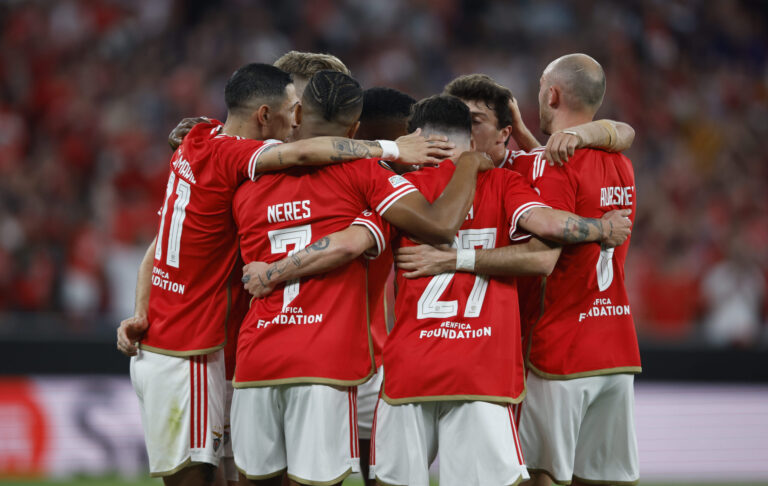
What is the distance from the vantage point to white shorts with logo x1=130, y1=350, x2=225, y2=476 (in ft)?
16.5

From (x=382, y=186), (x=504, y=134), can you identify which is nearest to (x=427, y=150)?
(x=382, y=186)

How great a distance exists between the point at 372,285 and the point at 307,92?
113 centimetres

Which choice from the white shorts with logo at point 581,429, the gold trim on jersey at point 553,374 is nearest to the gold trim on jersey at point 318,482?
the white shorts with logo at point 581,429

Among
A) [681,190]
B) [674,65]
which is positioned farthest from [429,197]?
[674,65]

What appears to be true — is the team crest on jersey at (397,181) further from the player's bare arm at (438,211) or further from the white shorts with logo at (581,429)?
the white shorts with logo at (581,429)

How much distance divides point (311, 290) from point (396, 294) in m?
0.45

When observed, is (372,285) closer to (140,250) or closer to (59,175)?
(140,250)

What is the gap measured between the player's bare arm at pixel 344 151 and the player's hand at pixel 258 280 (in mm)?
489

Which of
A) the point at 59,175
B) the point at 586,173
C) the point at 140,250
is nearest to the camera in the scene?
the point at 586,173

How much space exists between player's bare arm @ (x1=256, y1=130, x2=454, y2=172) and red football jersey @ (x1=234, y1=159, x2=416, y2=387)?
2.9 inches

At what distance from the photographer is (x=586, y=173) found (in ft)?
16.3

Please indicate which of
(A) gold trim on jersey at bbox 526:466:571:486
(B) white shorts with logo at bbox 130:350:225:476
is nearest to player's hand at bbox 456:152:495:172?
(A) gold trim on jersey at bbox 526:466:571:486

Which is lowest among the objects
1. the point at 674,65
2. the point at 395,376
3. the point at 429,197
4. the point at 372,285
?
the point at 395,376

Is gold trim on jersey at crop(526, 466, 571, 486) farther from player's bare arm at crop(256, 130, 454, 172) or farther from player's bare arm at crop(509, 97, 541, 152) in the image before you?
player's bare arm at crop(509, 97, 541, 152)
